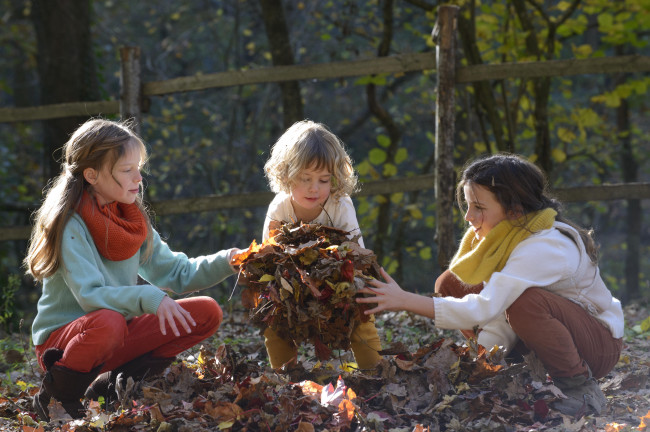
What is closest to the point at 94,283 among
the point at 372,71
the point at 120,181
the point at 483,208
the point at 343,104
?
the point at 120,181

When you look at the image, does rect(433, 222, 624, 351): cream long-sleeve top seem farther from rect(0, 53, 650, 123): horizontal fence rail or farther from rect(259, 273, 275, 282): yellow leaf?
rect(0, 53, 650, 123): horizontal fence rail

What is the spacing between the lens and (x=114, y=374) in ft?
9.70

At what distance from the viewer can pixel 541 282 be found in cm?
277

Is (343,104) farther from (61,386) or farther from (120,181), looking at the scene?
(61,386)

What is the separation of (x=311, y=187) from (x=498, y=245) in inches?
32.6

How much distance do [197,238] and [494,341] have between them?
6.85m

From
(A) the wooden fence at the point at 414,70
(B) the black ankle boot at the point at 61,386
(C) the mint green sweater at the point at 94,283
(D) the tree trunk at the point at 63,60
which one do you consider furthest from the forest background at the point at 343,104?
(B) the black ankle boot at the point at 61,386

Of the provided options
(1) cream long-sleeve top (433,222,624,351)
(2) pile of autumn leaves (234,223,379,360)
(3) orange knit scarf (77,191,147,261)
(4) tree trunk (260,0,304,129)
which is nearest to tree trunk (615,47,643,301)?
(4) tree trunk (260,0,304,129)

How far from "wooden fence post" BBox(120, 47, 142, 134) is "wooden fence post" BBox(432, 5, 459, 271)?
84.2 inches

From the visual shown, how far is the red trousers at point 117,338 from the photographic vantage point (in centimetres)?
262

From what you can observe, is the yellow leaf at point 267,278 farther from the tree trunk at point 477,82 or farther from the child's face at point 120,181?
the tree trunk at point 477,82

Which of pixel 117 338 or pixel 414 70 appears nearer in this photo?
pixel 117 338

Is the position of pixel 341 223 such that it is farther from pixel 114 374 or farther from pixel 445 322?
pixel 114 374

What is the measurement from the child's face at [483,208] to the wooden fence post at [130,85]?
9.41 ft
